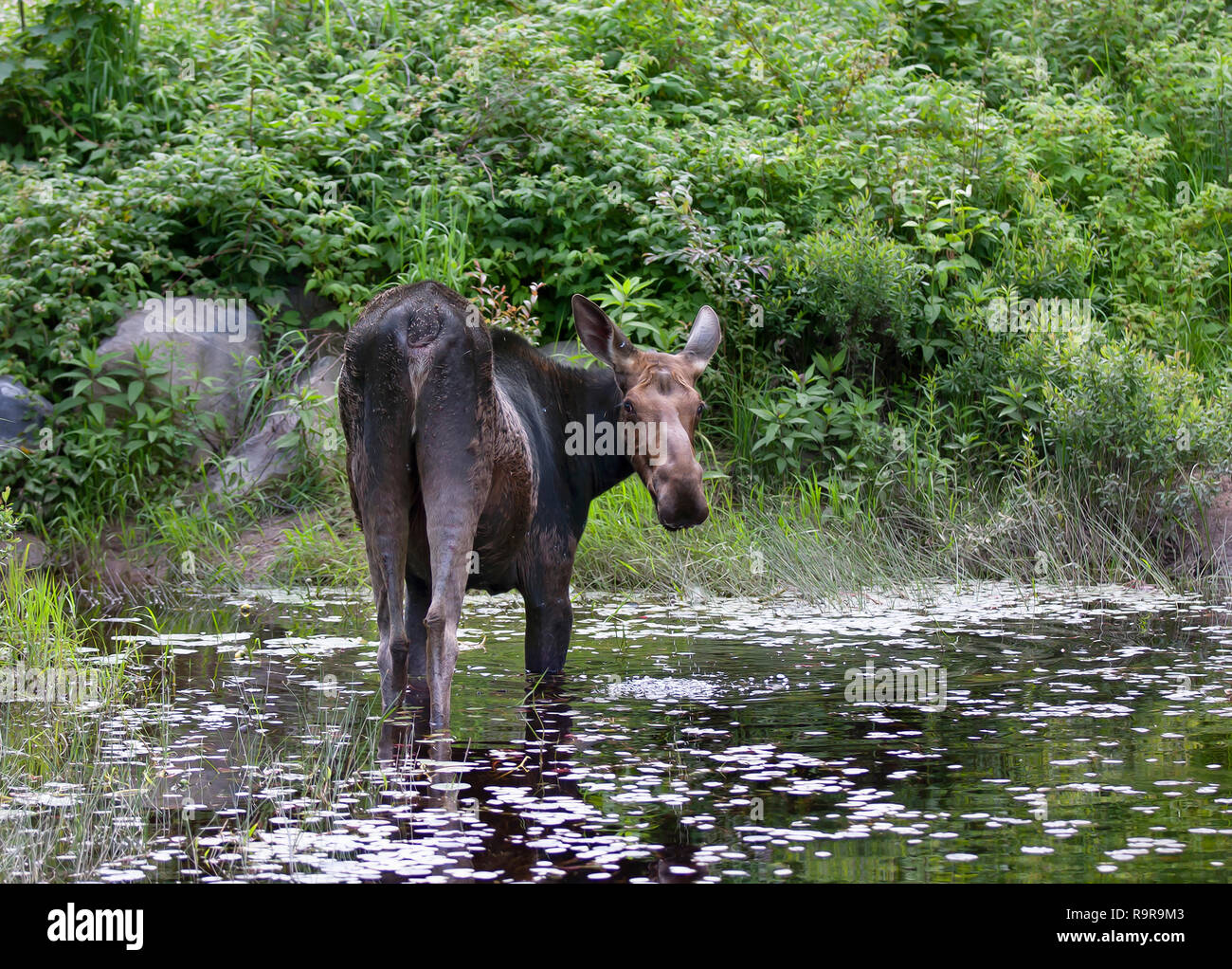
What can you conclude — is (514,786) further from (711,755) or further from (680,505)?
(680,505)

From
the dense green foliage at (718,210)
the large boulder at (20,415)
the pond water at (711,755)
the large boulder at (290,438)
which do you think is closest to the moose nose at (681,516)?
the pond water at (711,755)

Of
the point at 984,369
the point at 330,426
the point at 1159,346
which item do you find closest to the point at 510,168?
the point at 330,426

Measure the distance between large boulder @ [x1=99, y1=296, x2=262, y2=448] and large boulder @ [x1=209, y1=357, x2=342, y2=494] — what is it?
0.33 meters

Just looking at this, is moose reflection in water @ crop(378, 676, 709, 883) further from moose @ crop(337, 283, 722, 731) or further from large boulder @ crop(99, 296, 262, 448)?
large boulder @ crop(99, 296, 262, 448)

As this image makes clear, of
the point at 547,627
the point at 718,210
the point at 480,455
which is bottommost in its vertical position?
the point at 547,627

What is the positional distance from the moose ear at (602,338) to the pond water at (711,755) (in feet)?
5.25

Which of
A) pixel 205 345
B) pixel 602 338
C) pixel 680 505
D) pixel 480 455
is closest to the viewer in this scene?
pixel 480 455

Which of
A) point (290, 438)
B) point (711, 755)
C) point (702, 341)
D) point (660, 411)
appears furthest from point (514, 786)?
point (290, 438)

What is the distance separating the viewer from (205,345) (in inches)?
442

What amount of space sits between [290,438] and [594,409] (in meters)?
4.25

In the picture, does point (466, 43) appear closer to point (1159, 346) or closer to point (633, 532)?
point (633, 532)

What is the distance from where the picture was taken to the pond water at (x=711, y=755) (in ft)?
13.2

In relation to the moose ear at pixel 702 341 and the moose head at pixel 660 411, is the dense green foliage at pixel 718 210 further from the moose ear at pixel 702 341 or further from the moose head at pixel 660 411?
the moose head at pixel 660 411

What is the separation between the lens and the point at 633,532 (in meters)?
9.65
